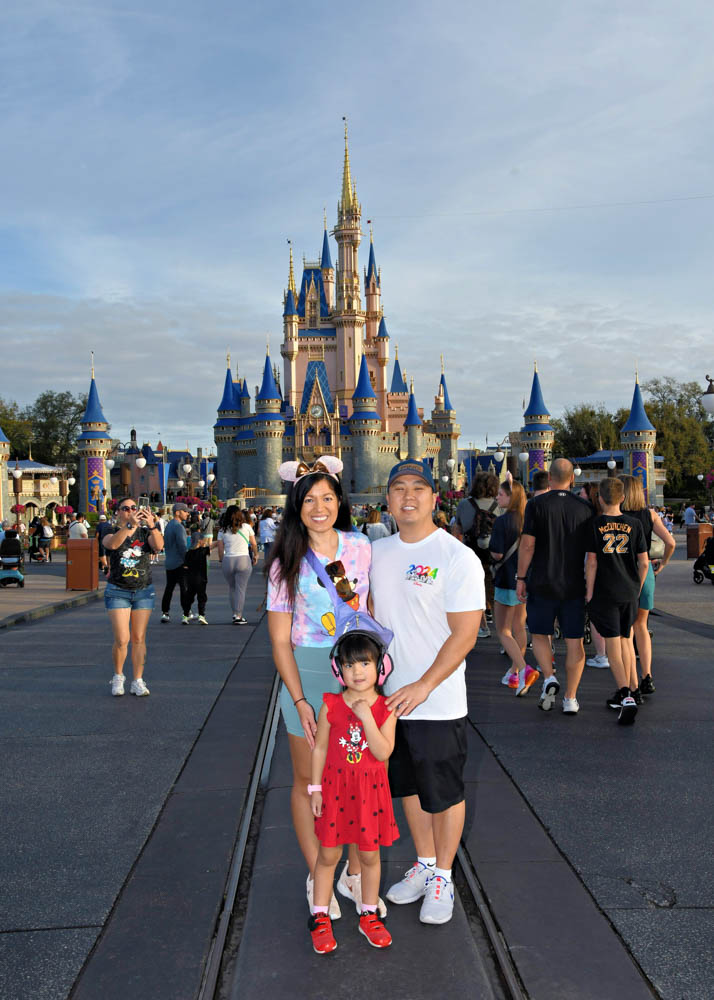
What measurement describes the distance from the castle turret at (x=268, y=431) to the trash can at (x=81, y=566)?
5960cm

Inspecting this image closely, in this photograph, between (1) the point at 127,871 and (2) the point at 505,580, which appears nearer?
(1) the point at 127,871

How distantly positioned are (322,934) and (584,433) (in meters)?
85.5

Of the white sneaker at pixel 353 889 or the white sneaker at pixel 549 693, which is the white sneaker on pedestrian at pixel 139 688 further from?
the white sneaker at pixel 353 889

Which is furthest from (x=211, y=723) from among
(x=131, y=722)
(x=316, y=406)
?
(x=316, y=406)

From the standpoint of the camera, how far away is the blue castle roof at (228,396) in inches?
3319

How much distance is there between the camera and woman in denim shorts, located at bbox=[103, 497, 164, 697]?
7.22m

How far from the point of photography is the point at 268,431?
78.9m

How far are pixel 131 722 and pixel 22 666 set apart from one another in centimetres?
309

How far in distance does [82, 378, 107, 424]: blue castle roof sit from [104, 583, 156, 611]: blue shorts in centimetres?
6142

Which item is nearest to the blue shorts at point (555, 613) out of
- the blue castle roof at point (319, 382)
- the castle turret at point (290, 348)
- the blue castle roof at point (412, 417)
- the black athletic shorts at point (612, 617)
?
the black athletic shorts at point (612, 617)

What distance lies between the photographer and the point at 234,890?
353 cm

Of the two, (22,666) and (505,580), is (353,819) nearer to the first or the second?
(505,580)

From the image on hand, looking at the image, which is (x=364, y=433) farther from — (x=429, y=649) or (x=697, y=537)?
(x=429, y=649)

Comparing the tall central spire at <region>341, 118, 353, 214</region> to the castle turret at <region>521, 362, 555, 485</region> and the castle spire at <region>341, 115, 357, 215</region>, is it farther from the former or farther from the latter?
the castle turret at <region>521, 362, 555, 485</region>
